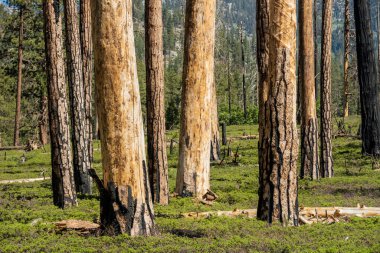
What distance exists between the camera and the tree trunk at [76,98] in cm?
1147

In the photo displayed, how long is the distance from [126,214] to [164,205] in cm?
330

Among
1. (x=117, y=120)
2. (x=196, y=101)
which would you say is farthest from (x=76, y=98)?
(x=117, y=120)

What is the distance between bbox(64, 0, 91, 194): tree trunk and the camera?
11.5 metres

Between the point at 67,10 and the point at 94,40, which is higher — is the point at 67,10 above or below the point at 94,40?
above

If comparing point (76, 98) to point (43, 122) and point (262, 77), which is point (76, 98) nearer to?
point (262, 77)

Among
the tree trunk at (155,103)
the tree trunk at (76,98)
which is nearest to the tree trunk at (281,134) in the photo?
the tree trunk at (155,103)

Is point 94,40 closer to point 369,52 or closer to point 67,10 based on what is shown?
point 67,10

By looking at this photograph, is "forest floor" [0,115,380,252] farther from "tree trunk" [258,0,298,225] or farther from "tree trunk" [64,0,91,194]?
"tree trunk" [64,0,91,194]

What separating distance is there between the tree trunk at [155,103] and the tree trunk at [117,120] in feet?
11.0

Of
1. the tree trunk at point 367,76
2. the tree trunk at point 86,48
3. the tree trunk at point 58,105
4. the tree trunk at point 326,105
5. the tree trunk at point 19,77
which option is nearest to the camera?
the tree trunk at point 58,105

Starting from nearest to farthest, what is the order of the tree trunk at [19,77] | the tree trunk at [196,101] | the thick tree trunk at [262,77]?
the thick tree trunk at [262,77], the tree trunk at [196,101], the tree trunk at [19,77]

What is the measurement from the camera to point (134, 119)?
22.0 feet

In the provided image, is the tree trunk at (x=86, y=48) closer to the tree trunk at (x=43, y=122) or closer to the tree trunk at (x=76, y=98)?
the tree trunk at (x=76, y=98)

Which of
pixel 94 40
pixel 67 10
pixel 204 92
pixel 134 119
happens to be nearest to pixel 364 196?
pixel 204 92
